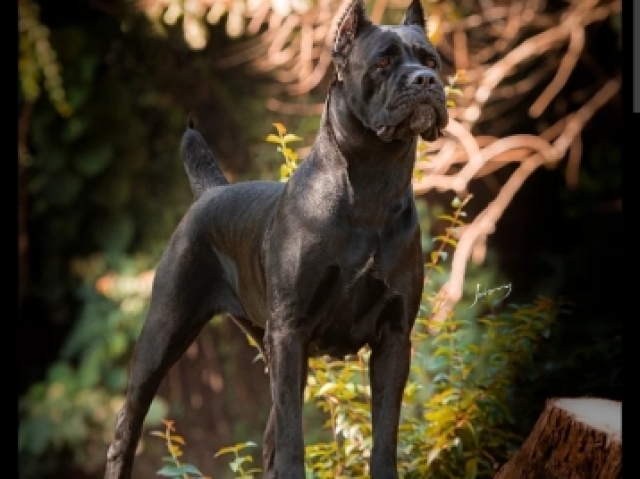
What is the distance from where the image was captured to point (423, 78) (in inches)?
79.3

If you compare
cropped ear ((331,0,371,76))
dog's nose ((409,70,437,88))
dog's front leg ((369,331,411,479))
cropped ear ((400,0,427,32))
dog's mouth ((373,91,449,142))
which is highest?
cropped ear ((400,0,427,32))

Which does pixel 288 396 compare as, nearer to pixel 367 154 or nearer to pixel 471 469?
pixel 367 154

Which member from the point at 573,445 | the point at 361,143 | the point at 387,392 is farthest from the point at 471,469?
the point at 361,143

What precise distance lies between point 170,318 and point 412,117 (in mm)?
929

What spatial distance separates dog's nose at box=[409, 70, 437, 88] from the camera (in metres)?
2.01

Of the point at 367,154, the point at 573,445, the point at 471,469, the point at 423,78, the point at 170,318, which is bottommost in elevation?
the point at 471,469

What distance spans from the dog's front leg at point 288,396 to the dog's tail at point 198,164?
0.77 m

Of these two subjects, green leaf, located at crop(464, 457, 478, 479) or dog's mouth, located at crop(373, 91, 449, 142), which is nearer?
dog's mouth, located at crop(373, 91, 449, 142)

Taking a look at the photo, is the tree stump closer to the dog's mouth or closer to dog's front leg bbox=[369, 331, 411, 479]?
A: dog's front leg bbox=[369, 331, 411, 479]

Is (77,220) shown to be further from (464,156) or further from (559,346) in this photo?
(559,346)

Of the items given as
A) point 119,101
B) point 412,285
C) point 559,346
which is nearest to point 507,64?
point 559,346

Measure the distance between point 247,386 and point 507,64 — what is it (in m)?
1.86

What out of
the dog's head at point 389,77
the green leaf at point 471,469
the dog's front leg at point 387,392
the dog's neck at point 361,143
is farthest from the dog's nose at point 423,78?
the green leaf at point 471,469

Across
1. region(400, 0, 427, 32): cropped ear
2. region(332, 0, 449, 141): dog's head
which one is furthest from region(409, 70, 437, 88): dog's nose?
region(400, 0, 427, 32): cropped ear
